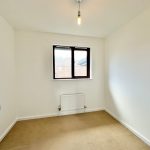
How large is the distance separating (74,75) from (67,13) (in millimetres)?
1750

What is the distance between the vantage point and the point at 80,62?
11.3 feet

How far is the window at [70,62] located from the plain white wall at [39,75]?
165 mm

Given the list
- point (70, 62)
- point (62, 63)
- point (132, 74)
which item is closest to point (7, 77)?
point (62, 63)

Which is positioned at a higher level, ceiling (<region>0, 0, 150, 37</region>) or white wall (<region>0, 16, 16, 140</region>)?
ceiling (<region>0, 0, 150, 37</region>)

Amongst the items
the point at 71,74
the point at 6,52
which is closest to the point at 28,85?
the point at 6,52

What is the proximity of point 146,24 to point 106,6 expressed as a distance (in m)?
0.78

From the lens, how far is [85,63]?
350 cm

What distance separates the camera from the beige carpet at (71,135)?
1.91 m

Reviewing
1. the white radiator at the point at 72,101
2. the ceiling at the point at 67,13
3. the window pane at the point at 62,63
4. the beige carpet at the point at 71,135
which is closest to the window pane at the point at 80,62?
the window pane at the point at 62,63

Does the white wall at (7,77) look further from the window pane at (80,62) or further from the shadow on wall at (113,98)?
the shadow on wall at (113,98)

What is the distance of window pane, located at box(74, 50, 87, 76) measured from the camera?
340 centimetres

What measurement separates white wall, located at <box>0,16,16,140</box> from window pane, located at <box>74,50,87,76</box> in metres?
1.66

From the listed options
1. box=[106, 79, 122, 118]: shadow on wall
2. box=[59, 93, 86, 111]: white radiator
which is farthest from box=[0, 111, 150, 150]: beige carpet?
box=[59, 93, 86, 111]: white radiator

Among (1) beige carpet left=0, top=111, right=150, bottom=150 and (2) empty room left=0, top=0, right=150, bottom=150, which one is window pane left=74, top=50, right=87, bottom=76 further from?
(1) beige carpet left=0, top=111, right=150, bottom=150
